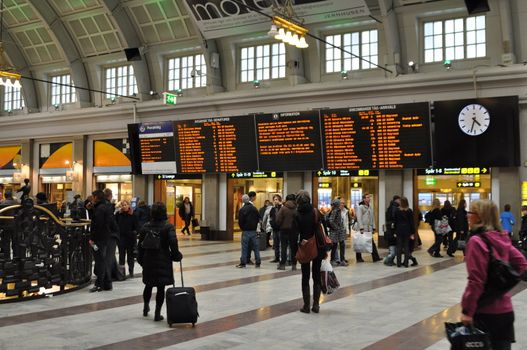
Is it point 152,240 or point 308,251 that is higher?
point 152,240

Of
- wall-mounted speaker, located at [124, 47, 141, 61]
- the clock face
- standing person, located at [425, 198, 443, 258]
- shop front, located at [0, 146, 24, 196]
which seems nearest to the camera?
standing person, located at [425, 198, 443, 258]

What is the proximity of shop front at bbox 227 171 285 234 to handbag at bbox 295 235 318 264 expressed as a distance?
11.8m

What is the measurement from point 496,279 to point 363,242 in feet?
34.3

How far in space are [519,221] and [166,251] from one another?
1231 cm

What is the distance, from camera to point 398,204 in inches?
546

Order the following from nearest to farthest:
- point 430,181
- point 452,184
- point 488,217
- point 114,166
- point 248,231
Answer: point 488,217, point 248,231, point 452,184, point 430,181, point 114,166

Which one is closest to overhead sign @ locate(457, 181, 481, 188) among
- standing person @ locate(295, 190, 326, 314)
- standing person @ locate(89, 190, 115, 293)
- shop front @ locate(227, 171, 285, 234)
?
shop front @ locate(227, 171, 285, 234)

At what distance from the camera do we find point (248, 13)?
18891 mm

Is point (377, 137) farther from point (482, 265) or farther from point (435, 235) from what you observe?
point (482, 265)

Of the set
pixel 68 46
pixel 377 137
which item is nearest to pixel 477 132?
pixel 377 137

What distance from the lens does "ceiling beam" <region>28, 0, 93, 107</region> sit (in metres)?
22.7

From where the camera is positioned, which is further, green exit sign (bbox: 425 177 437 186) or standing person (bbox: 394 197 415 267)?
green exit sign (bbox: 425 177 437 186)

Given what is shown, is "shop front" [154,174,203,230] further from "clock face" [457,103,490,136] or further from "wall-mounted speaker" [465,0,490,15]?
"wall-mounted speaker" [465,0,490,15]

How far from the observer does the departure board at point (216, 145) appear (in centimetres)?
1959
